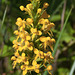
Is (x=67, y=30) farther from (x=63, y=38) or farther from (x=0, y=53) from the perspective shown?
(x=0, y=53)

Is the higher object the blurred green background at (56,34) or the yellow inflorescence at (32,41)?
the blurred green background at (56,34)

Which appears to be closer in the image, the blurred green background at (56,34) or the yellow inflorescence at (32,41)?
the yellow inflorescence at (32,41)

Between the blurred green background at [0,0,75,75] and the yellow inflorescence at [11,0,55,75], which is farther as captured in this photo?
the blurred green background at [0,0,75,75]

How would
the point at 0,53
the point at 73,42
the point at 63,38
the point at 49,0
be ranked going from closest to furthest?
the point at 49,0, the point at 0,53, the point at 63,38, the point at 73,42

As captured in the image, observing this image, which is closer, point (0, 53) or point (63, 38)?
point (0, 53)

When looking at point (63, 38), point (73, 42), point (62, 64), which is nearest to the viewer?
point (63, 38)

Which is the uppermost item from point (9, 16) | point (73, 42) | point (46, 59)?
point (9, 16)

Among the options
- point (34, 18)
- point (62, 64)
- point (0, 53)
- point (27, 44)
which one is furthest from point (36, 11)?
point (62, 64)

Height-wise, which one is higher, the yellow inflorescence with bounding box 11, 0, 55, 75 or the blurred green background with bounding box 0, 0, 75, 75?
the blurred green background with bounding box 0, 0, 75, 75

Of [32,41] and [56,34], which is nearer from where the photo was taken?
[32,41]

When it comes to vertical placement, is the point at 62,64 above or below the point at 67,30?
below

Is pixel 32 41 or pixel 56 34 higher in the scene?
pixel 56 34
